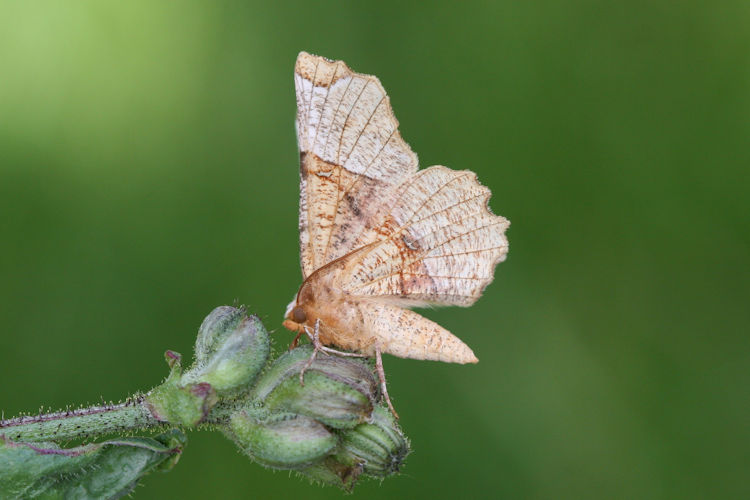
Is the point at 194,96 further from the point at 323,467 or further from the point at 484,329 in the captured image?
the point at 323,467

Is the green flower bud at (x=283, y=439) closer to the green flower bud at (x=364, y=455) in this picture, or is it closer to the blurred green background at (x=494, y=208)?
the green flower bud at (x=364, y=455)

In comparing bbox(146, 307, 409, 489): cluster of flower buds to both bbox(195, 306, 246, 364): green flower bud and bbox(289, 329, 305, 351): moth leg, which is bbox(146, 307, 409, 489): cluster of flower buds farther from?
bbox(289, 329, 305, 351): moth leg

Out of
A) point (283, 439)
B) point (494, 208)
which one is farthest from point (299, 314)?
point (494, 208)

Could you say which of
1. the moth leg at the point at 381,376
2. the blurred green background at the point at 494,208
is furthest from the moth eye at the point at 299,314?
the blurred green background at the point at 494,208

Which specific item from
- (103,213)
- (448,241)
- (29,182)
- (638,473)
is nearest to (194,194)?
(103,213)

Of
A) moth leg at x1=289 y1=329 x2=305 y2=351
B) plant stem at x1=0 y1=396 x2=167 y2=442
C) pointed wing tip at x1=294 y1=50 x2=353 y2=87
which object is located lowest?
plant stem at x1=0 y1=396 x2=167 y2=442

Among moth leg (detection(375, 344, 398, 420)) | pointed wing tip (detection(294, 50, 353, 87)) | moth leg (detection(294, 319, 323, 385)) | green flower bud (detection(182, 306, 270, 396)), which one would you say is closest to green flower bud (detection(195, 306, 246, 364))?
green flower bud (detection(182, 306, 270, 396))

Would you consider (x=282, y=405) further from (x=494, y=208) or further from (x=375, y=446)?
(x=494, y=208)
